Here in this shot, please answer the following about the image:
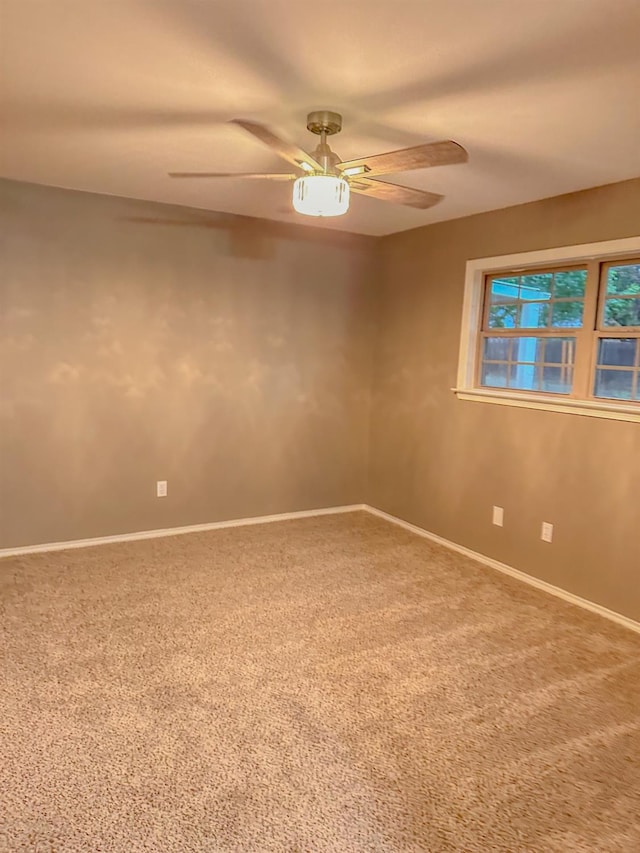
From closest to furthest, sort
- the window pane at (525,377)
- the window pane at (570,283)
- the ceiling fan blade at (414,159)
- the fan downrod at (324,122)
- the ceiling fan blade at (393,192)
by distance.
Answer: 1. the ceiling fan blade at (414,159)
2. the fan downrod at (324,122)
3. the ceiling fan blade at (393,192)
4. the window pane at (570,283)
5. the window pane at (525,377)

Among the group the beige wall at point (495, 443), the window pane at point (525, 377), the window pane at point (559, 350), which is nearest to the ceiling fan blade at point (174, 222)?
the beige wall at point (495, 443)

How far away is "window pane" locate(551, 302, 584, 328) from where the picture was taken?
3449mm

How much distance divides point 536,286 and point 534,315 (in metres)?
0.18

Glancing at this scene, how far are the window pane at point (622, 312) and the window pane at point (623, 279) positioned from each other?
51 mm

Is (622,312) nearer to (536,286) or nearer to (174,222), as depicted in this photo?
(536,286)

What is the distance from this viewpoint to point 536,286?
3719 millimetres

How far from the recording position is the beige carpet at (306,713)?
68.9 inches

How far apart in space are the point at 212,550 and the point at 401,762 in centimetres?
219

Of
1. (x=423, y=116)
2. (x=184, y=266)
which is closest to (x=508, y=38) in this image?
(x=423, y=116)

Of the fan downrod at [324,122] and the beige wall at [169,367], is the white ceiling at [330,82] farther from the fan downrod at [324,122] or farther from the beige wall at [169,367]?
the beige wall at [169,367]

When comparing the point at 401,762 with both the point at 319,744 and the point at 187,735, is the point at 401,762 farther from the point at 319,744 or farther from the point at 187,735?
the point at 187,735

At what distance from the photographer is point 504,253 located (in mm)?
3740

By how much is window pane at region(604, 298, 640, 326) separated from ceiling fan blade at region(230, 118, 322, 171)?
76.5 inches

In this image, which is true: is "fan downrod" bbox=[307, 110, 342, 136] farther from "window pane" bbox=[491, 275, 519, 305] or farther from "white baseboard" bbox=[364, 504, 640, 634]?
"white baseboard" bbox=[364, 504, 640, 634]
